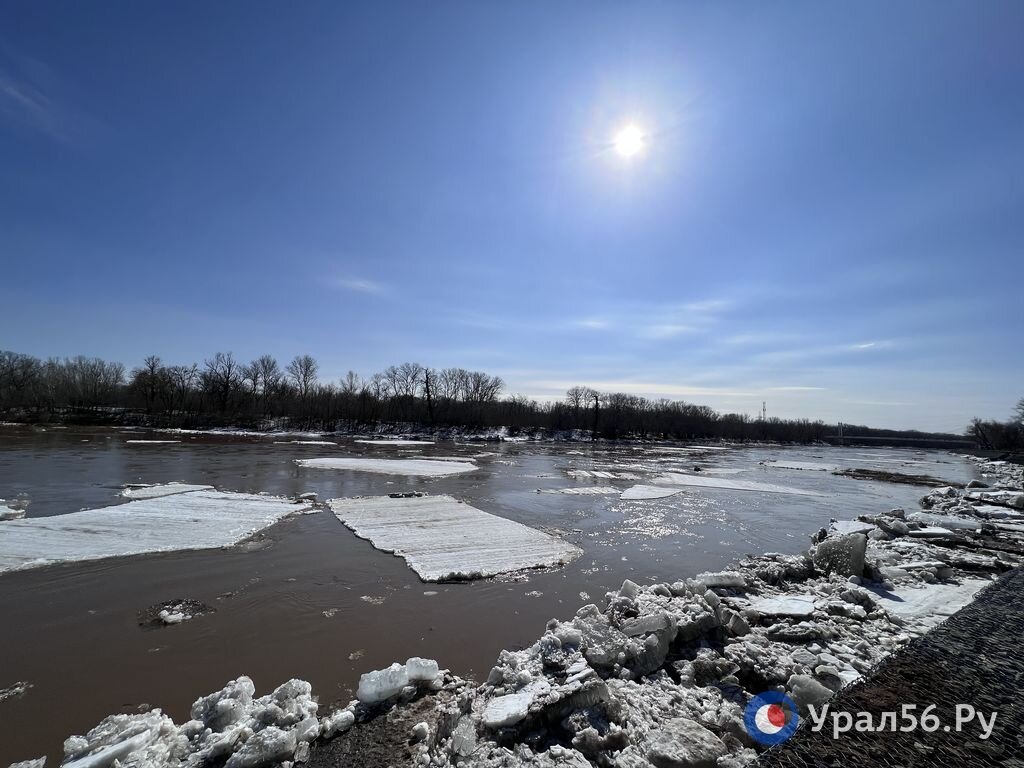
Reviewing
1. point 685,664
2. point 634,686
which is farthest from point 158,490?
point 685,664

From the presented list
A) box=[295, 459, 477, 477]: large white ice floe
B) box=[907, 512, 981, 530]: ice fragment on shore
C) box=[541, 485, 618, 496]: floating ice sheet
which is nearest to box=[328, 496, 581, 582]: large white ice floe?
box=[541, 485, 618, 496]: floating ice sheet

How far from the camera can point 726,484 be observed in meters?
21.2

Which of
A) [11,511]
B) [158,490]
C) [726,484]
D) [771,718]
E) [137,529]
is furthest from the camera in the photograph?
[726,484]

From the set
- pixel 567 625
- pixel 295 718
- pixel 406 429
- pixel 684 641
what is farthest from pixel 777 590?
pixel 406 429

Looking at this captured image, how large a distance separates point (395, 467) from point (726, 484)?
55.5 ft

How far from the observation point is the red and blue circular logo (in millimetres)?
3236

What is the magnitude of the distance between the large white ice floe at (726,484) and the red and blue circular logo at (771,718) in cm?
1746

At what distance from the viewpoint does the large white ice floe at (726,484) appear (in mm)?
19922

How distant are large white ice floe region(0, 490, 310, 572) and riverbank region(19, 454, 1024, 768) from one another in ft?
19.7

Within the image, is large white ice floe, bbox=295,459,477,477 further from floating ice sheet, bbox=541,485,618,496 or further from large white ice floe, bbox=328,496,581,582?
large white ice floe, bbox=328,496,581,582

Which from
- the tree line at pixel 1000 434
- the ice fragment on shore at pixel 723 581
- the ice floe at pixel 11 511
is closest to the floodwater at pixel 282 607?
the ice floe at pixel 11 511

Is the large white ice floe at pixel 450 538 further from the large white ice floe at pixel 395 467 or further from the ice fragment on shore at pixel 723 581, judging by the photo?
the large white ice floe at pixel 395 467

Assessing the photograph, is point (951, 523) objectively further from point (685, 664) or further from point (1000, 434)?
point (1000, 434)

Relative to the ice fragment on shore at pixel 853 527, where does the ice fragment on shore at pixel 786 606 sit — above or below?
above
